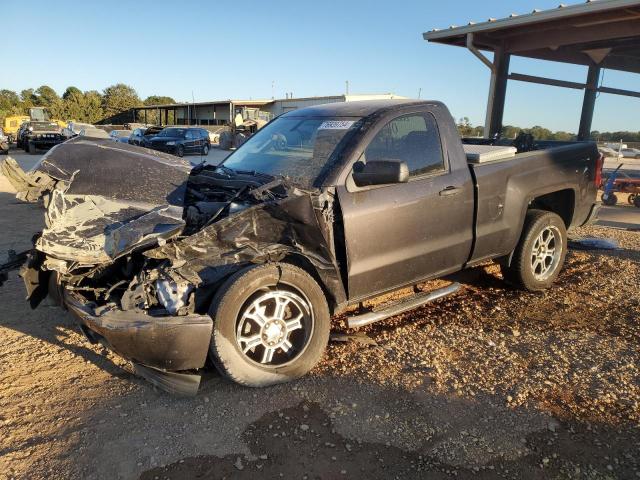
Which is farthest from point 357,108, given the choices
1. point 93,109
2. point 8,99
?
point 8,99

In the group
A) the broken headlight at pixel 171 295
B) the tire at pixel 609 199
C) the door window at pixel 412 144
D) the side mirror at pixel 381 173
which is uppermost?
the door window at pixel 412 144

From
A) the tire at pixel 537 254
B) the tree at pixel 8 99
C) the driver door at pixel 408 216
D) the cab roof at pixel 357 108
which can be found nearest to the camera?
the driver door at pixel 408 216

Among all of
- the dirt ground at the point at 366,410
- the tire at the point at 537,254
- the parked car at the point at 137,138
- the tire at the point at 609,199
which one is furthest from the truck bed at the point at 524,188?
the parked car at the point at 137,138

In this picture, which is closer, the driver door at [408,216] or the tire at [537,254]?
the driver door at [408,216]

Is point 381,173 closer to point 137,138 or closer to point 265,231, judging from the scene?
point 265,231

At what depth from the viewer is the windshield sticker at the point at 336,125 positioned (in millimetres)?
3873

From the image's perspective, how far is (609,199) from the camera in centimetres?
1242

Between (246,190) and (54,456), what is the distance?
1994 millimetres

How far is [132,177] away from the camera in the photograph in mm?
3750

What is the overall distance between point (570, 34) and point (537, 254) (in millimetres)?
8490

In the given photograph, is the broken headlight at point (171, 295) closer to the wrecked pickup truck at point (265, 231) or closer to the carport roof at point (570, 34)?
the wrecked pickup truck at point (265, 231)

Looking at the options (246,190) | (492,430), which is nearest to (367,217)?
(246,190)

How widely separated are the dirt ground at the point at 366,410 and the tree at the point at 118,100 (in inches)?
2720

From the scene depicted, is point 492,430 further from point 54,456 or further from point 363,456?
point 54,456
